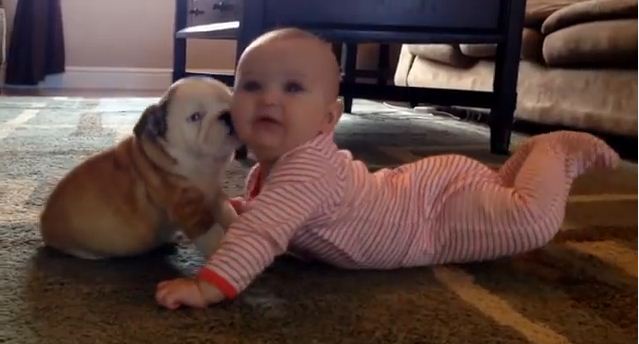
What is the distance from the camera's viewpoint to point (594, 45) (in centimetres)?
170

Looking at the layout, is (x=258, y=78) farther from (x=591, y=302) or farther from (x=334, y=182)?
(x=591, y=302)

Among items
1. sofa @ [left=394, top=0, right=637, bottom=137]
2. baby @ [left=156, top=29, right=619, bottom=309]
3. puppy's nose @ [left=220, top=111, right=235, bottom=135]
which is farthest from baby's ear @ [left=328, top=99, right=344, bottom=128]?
sofa @ [left=394, top=0, right=637, bottom=137]

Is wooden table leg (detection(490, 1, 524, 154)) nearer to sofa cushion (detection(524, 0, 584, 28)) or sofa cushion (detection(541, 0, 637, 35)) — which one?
sofa cushion (detection(541, 0, 637, 35))

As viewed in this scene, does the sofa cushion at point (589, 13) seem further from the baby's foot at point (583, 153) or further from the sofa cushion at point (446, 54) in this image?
the baby's foot at point (583, 153)

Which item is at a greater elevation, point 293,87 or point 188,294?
point 293,87

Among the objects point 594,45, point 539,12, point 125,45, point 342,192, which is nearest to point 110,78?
point 125,45

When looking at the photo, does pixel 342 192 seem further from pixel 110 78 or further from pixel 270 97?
pixel 110 78

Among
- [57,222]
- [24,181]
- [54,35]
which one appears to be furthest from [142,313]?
[54,35]

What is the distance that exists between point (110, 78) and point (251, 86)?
3.16 metres

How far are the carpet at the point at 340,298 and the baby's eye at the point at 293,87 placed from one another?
18 cm

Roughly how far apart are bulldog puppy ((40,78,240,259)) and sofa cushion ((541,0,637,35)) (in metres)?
1.05

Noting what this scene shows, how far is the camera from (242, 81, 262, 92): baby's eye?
0.75m

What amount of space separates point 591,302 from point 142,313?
40cm

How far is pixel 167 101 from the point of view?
2.62ft
